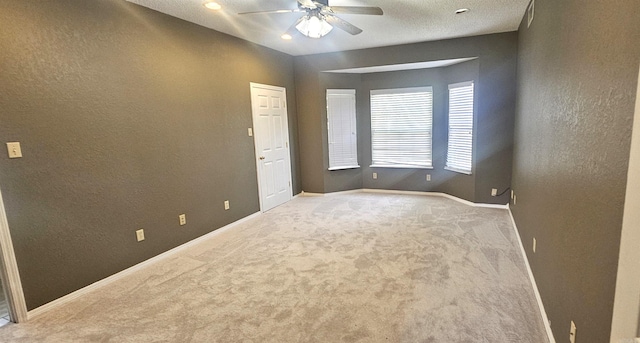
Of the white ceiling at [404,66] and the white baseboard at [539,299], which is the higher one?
the white ceiling at [404,66]

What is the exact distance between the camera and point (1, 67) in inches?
88.0

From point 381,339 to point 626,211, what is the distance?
4.95ft

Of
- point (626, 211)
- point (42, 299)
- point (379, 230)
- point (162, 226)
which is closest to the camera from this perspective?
point (626, 211)

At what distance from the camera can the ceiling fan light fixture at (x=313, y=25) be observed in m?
3.01

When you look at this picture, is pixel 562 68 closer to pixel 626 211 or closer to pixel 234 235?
pixel 626 211

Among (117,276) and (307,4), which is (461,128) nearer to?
(307,4)

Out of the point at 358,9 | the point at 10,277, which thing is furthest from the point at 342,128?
the point at 10,277

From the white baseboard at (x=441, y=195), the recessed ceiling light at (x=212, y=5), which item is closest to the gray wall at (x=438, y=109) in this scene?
the white baseboard at (x=441, y=195)

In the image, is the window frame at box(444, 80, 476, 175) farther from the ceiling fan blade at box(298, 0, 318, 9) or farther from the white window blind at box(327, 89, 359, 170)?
the ceiling fan blade at box(298, 0, 318, 9)

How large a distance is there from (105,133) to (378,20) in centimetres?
316

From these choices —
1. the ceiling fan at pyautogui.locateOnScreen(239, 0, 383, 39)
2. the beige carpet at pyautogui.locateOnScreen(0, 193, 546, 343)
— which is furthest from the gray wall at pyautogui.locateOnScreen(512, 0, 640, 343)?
the ceiling fan at pyautogui.locateOnScreen(239, 0, 383, 39)

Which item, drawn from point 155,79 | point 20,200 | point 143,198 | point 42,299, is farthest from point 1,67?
point 42,299

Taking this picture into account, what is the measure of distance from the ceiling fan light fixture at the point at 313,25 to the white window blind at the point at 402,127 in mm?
2937

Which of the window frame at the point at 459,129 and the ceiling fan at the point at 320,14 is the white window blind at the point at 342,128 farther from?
the ceiling fan at the point at 320,14
